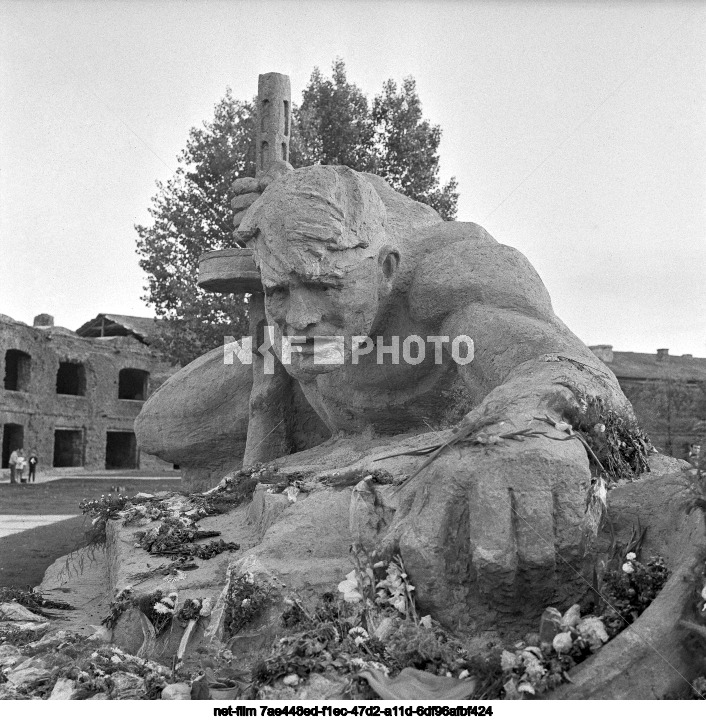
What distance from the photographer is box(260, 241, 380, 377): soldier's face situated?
3047mm

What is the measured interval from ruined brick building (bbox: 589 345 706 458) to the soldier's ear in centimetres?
1293

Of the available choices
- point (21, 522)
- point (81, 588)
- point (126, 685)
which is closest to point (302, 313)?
point (126, 685)

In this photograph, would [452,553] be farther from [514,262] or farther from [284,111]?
[284,111]

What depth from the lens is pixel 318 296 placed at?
313cm

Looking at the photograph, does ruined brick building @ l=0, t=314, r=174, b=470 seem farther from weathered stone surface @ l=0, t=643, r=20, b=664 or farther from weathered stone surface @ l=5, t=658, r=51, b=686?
weathered stone surface @ l=5, t=658, r=51, b=686

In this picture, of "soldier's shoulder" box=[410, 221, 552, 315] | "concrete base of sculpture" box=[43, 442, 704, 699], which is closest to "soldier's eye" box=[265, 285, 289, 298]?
"soldier's shoulder" box=[410, 221, 552, 315]

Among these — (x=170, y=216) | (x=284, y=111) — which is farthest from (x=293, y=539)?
(x=170, y=216)

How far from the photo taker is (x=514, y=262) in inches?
136

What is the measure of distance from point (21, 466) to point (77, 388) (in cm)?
591

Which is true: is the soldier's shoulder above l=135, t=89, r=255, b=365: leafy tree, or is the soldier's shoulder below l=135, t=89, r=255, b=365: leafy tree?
below

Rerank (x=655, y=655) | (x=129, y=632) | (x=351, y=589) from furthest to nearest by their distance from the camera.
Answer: (x=129, y=632), (x=351, y=589), (x=655, y=655)

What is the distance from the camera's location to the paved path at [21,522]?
772 centimetres

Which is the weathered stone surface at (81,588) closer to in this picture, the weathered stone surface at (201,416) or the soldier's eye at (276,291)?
the weathered stone surface at (201,416)

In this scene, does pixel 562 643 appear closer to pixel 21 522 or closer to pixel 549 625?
pixel 549 625
